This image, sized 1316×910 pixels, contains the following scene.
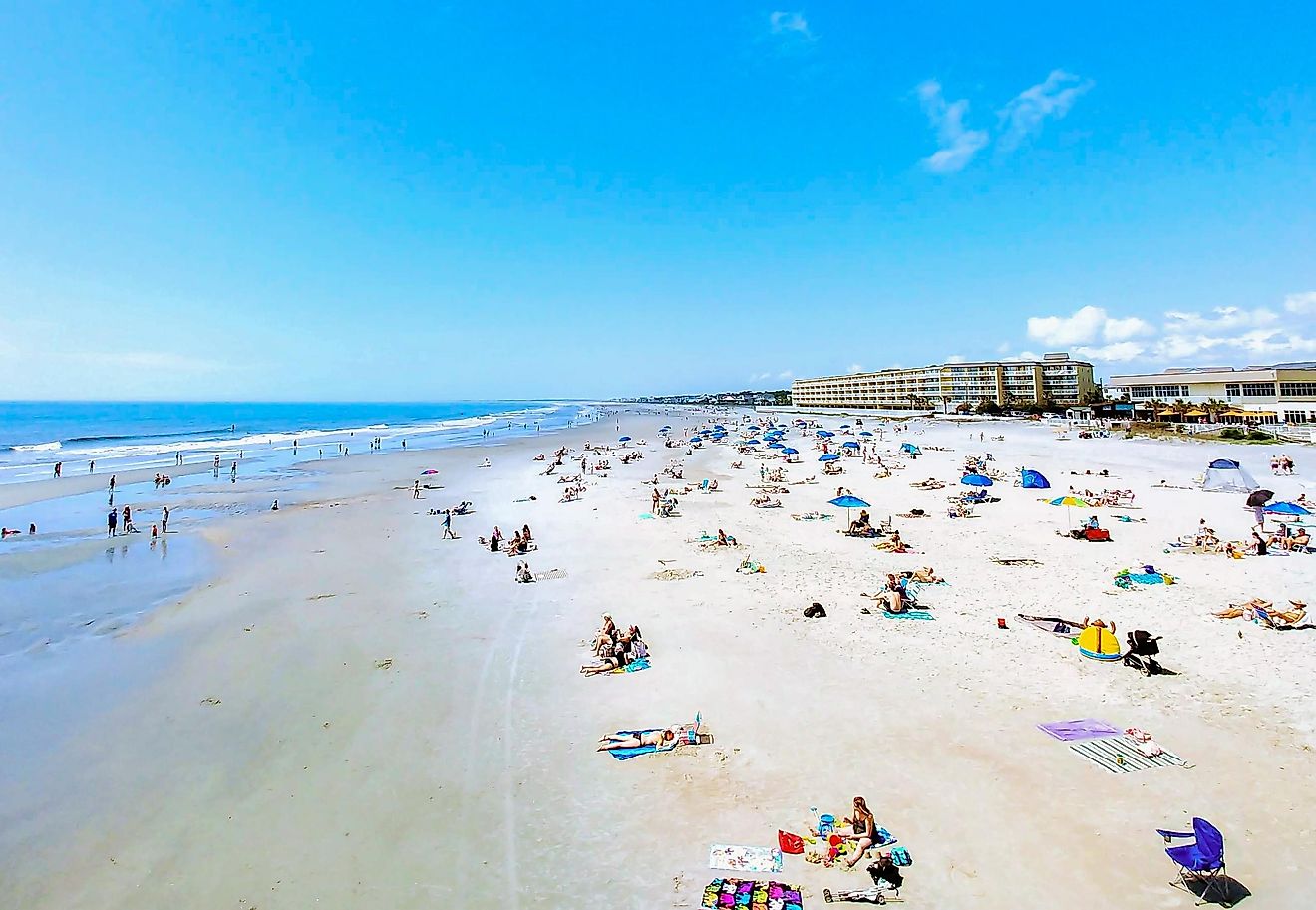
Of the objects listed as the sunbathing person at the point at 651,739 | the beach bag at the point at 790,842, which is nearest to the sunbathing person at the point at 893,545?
the sunbathing person at the point at 651,739

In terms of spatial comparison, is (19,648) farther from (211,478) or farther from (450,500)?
(211,478)

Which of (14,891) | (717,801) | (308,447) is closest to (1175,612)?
(717,801)

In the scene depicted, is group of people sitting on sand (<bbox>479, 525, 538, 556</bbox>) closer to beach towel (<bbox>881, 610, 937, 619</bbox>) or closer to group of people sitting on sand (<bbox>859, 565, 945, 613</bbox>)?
group of people sitting on sand (<bbox>859, 565, 945, 613</bbox>)

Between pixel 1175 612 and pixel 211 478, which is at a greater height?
pixel 211 478

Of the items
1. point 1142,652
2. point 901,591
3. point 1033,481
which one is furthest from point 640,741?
point 1033,481

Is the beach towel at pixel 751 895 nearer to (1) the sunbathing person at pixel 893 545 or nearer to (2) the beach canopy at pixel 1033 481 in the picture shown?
(1) the sunbathing person at pixel 893 545

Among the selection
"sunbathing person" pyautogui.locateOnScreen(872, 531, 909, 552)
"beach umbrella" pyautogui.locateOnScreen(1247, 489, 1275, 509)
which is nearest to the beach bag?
"sunbathing person" pyautogui.locateOnScreen(872, 531, 909, 552)
